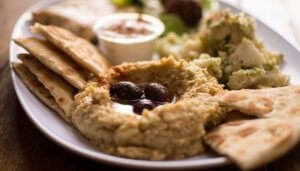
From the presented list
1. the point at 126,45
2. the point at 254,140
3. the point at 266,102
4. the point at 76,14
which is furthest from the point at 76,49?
the point at 254,140

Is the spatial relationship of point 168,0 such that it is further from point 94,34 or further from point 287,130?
point 287,130

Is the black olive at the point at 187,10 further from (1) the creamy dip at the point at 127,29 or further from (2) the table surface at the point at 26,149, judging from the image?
(2) the table surface at the point at 26,149

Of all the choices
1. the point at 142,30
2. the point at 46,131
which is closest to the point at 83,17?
the point at 142,30

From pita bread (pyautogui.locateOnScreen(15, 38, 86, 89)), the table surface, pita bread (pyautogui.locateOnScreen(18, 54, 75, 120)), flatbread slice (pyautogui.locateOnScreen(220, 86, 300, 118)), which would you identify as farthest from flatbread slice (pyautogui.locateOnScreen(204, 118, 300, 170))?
pita bread (pyautogui.locateOnScreen(15, 38, 86, 89))

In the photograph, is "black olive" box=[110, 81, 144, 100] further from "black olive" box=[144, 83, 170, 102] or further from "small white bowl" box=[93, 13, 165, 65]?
"small white bowl" box=[93, 13, 165, 65]

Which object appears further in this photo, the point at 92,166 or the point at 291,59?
the point at 291,59

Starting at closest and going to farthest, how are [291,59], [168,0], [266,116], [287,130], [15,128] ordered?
[287,130] → [266,116] → [15,128] → [291,59] → [168,0]

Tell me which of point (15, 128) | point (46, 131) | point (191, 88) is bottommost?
point (15, 128)
